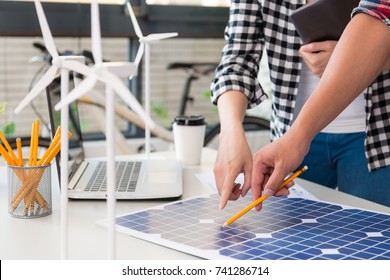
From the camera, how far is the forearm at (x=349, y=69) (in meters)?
1.15

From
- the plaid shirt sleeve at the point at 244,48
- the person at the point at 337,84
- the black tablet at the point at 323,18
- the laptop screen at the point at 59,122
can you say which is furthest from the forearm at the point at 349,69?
the laptop screen at the point at 59,122

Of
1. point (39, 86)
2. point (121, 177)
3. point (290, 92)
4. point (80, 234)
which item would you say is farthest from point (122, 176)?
point (39, 86)

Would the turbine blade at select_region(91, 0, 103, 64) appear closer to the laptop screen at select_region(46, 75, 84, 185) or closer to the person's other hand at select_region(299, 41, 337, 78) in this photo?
the laptop screen at select_region(46, 75, 84, 185)

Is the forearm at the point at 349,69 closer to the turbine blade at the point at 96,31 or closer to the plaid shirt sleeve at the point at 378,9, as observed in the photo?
the plaid shirt sleeve at the point at 378,9

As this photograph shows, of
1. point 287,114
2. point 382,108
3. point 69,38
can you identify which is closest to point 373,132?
point 382,108

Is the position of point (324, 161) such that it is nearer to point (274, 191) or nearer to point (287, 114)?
point (287, 114)

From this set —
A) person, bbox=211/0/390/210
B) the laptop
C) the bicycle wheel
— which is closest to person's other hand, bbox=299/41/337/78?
person, bbox=211/0/390/210

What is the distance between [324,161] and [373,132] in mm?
148

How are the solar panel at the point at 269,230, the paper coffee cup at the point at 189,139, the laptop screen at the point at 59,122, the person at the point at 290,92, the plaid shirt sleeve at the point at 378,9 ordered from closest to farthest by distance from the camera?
the solar panel at the point at 269,230
the plaid shirt sleeve at the point at 378,9
the laptop screen at the point at 59,122
the person at the point at 290,92
the paper coffee cup at the point at 189,139

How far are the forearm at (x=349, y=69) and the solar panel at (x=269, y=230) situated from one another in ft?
0.51

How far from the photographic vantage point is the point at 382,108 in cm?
152

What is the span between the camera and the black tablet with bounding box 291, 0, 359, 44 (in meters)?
1.27

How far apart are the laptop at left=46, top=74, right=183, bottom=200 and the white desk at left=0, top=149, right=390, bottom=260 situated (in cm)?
2

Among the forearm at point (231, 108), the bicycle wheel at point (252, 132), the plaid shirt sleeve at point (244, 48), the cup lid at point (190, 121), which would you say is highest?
the plaid shirt sleeve at point (244, 48)
